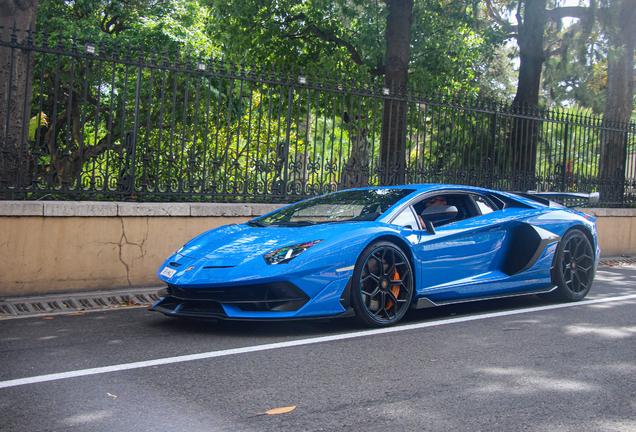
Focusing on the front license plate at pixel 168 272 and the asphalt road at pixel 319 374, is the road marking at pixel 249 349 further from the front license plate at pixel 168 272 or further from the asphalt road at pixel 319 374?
the front license plate at pixel 168 272

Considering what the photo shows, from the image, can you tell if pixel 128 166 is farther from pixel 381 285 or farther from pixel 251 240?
pixel 381 285

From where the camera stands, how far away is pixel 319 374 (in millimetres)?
3986

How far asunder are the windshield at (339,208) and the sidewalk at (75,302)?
5.64ft

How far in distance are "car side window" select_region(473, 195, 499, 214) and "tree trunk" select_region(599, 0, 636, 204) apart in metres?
7.79

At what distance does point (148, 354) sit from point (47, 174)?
11.2ft

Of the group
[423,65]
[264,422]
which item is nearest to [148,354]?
[264,422]

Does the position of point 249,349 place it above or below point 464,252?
below

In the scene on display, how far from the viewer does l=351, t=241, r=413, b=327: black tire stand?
527cm

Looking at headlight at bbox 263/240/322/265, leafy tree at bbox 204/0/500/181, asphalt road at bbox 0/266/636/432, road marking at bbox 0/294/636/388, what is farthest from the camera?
leafy tree at bbox 204/0/500/181

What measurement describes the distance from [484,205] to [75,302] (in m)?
4.28

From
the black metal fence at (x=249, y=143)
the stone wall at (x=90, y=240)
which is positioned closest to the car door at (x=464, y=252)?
the black metal fence at (x=249, y=143)

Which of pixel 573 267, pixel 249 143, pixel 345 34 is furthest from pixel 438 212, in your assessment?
pixel 345 34

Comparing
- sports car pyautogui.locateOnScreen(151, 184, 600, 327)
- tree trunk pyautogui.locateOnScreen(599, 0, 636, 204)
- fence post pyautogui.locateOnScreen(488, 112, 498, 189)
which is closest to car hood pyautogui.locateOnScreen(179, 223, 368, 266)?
sports car pyautogui.locateOnScreen(151, 184, 600, 327)

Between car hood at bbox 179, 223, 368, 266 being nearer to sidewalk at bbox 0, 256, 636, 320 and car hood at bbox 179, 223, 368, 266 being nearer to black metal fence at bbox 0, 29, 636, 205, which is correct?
sidewalk at bbox 0, 256, 636, 320
